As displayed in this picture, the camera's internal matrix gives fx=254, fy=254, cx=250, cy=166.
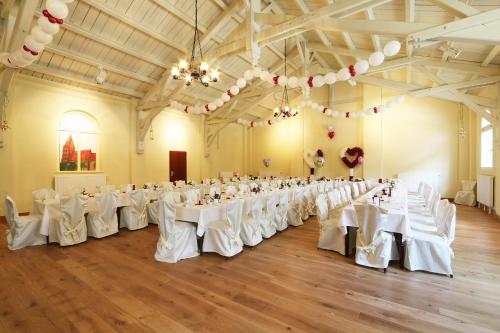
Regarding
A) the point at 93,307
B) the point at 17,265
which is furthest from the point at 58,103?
the point at 93,307

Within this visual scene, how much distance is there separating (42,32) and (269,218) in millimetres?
4586

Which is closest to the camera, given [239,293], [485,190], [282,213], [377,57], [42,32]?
[239,293]

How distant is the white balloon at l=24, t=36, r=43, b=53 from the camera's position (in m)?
3.51

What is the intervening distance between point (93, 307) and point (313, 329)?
2.23m

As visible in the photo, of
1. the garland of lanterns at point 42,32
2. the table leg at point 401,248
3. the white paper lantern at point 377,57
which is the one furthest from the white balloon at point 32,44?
A: the table leg at point 401,248

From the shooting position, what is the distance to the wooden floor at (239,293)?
7.86 ft

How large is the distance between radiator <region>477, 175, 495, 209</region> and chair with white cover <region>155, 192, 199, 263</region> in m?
8.94

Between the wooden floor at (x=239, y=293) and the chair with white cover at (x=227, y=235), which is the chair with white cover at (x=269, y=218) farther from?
the chair with white cover at (x=227, y=235)

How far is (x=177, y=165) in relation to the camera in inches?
438

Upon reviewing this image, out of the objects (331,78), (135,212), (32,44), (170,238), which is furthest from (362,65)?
(135,212)

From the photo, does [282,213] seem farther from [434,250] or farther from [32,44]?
[32,44]

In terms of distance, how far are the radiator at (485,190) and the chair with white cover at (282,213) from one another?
21.8ft

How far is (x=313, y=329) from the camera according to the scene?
7.59ft

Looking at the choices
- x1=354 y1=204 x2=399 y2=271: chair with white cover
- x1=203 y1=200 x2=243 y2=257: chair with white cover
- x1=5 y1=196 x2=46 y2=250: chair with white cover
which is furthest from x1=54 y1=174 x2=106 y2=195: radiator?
x1=354 y1=204 x2=399 y2=271: chair with white cover
